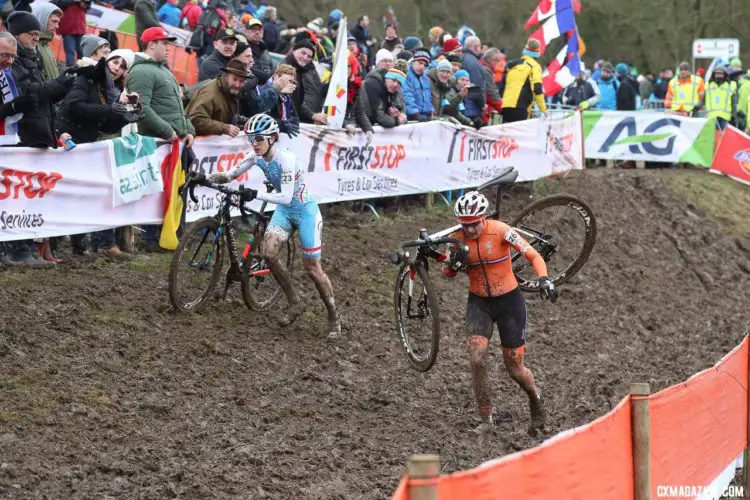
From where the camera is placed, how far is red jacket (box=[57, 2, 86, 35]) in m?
15.2

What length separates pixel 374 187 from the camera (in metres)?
16.2

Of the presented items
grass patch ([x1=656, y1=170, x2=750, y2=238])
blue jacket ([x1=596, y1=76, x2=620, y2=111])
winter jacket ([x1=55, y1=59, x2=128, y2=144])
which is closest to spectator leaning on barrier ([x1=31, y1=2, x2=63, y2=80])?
winter jacket ([x1=55, y1=59, x2=128, y2=144])

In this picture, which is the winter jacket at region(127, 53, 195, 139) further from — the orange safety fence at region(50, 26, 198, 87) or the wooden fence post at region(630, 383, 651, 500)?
the orange safety fence at region(50, 26, 198, 87)

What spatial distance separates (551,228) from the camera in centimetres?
1159

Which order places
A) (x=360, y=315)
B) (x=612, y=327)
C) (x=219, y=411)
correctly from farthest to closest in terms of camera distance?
(x=612, y=327), (x=360, y=315), (x=219, y=411)

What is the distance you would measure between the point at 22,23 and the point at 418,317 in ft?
15.5

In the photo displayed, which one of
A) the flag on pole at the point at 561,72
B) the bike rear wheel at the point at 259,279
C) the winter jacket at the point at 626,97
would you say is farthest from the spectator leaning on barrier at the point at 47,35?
the winter jacket at the point at 626,97

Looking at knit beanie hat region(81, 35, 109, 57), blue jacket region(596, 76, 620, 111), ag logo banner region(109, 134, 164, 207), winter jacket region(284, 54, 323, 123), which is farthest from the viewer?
blue jacket region(596, 76, 620, 111)

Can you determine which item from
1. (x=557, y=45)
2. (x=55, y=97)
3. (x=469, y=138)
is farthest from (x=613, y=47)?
(x=55, y=97)

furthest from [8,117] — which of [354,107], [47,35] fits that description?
[354,107]

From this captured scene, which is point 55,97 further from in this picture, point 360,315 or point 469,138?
point 469,138

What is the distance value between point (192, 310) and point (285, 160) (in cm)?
181

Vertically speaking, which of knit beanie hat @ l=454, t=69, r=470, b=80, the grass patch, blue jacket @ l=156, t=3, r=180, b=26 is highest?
blue jacket @ l=156, t=3, r=180, b=26

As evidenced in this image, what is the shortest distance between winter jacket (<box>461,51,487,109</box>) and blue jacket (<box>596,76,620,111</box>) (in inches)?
310
